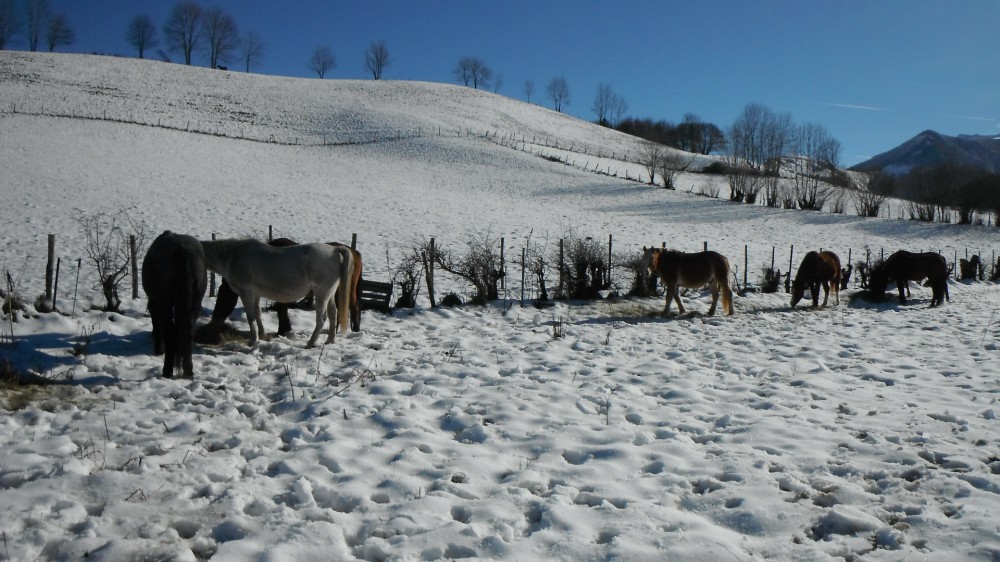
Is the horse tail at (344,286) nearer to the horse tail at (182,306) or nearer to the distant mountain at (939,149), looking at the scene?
the horse tail at (182,306)

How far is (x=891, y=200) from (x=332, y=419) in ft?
185

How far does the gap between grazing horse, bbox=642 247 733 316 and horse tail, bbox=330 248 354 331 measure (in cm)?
678

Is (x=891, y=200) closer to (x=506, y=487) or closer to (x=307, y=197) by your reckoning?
(x=307, y=197)

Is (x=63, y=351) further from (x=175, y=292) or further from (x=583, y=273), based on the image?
(x=583, y=273)

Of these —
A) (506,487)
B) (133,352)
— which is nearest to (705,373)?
(506,487)

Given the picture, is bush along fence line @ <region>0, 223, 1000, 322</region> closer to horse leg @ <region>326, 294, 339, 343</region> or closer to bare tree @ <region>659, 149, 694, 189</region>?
horse leg @ <region>326, 294, 339, 343</region>

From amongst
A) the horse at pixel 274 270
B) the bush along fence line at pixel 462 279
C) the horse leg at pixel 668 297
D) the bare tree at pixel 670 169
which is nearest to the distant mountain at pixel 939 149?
the bare tree at pixel 670 169

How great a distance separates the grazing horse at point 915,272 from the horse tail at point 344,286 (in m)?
14.7

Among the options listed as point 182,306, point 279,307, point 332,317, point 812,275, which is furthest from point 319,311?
point 812,275

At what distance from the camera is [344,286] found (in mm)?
8289

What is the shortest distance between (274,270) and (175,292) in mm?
1336

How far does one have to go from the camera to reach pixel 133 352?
718 cm

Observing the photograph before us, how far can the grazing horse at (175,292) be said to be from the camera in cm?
653

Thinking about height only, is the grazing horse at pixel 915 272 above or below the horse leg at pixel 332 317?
above
